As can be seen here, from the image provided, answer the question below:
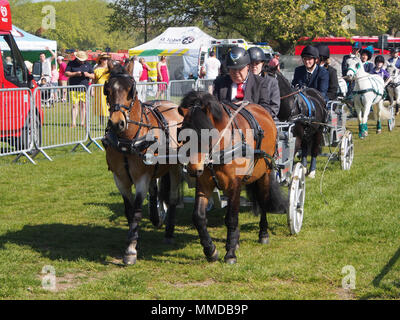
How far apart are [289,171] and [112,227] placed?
98.5 inches

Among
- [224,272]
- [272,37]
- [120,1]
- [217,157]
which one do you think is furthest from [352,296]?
[120,1]

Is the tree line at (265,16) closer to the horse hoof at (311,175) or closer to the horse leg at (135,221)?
the horse hoof at (311,175)

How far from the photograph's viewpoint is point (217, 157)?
238 inches

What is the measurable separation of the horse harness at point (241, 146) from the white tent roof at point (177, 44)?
91.4 feet

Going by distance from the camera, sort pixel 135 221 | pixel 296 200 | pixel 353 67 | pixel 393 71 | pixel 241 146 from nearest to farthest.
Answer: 1. pixel 241 146
2. pixel 135 221
3. pixel 296 200
4. pixel 353 67
5. pixel 393 71

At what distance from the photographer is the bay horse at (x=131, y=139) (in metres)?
6.15

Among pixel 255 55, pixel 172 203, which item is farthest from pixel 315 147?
pixel 172 203

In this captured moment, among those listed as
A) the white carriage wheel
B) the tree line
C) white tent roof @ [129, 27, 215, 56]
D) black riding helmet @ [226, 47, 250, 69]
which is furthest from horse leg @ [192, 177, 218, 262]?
the tree line

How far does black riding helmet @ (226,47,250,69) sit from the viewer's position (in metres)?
6.88

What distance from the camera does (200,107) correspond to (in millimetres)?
5855

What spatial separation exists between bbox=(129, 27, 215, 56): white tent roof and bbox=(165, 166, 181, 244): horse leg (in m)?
27.2

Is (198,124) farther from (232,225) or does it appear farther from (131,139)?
(232,225)

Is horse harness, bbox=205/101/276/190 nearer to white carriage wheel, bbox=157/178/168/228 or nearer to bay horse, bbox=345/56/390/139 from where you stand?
white carriage wheel, bbox=157/178/168/228

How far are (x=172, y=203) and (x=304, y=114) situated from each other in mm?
3557
